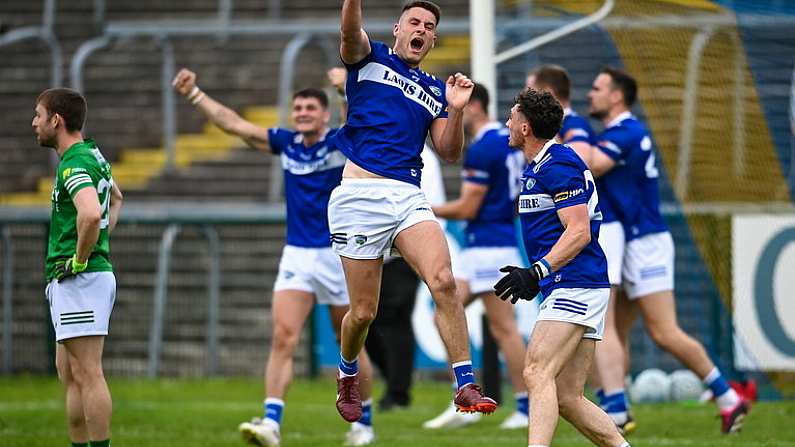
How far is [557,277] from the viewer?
25.6 feet

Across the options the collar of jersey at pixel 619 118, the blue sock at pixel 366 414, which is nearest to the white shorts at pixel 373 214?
the blue sock at pixel 366 414

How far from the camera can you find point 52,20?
2258cm

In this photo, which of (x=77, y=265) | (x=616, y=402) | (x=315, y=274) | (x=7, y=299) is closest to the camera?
(x=77, y=265)

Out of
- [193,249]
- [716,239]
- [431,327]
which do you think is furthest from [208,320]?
[716,239]

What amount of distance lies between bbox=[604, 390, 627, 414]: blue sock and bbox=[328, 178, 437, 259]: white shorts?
2.81 metres

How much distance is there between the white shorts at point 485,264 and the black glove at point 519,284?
13.0 feet

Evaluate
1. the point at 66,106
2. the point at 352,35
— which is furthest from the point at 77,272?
the point at 352,35

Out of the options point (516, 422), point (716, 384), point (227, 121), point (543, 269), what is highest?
point (227, 121)

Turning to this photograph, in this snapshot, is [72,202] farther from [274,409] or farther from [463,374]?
[463,374]

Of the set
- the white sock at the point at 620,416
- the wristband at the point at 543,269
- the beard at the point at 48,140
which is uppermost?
the beard at the point at 48,140

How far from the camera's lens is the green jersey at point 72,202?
27.8 feet

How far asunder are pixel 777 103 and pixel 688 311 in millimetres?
2217

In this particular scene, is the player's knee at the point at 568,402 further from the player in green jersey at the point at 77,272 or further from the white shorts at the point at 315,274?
the white shorts at the point at 315,274

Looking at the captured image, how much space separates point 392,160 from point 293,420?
4.22 meters
